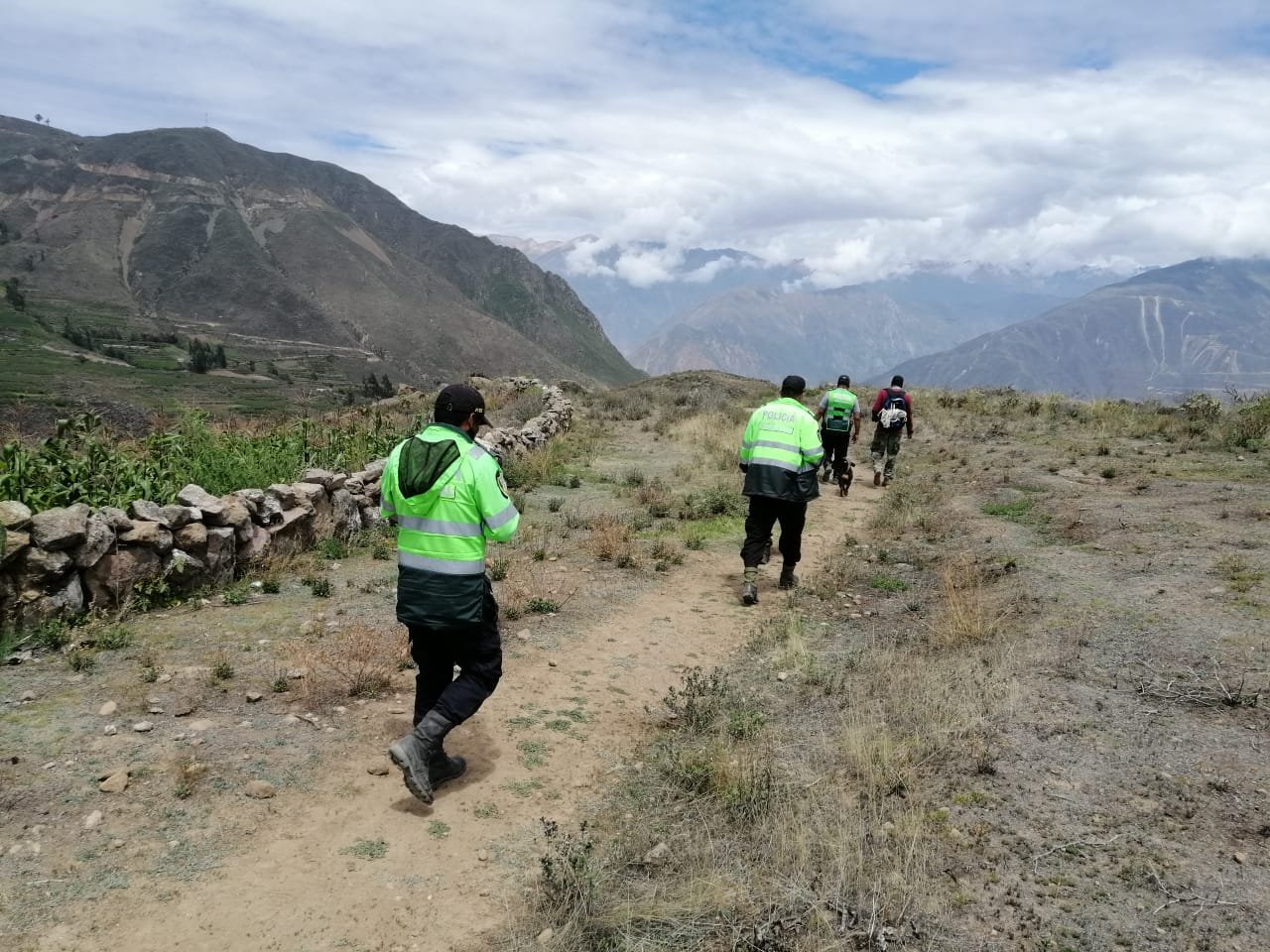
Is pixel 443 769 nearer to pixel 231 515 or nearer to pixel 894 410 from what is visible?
pixel 231 515

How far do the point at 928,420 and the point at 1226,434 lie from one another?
24.2ft

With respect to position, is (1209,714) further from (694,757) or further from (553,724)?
(553,724)

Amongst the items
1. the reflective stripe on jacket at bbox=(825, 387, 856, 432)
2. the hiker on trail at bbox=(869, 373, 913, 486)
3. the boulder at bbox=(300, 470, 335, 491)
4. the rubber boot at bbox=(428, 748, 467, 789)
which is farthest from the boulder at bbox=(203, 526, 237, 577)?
the hiker on trail at bbox=(869, 373, 913, 486)

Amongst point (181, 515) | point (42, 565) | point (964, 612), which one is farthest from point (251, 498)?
point (964, 612)

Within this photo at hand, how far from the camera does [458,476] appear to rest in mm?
3977

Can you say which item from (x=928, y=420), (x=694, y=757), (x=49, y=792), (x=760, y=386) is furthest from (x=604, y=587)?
(x=760, y=386)

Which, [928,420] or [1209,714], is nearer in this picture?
[1209,714]

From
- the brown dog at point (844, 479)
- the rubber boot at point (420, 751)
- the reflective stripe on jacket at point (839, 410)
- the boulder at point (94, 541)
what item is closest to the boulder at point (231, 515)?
the boulder at point (94, 541)

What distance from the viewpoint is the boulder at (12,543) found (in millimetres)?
5297

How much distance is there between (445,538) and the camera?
4.00 m

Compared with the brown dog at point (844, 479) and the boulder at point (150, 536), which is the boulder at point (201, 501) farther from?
the brown dog at point (844, 479)

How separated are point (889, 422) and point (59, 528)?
1197 cm

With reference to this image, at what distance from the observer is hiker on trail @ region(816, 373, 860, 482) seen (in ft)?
40.3

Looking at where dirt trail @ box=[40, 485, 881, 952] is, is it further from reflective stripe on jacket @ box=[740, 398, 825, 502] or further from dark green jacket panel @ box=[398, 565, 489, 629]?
reflective stripe on jacket @ box=[740, 398, 825, 502]
